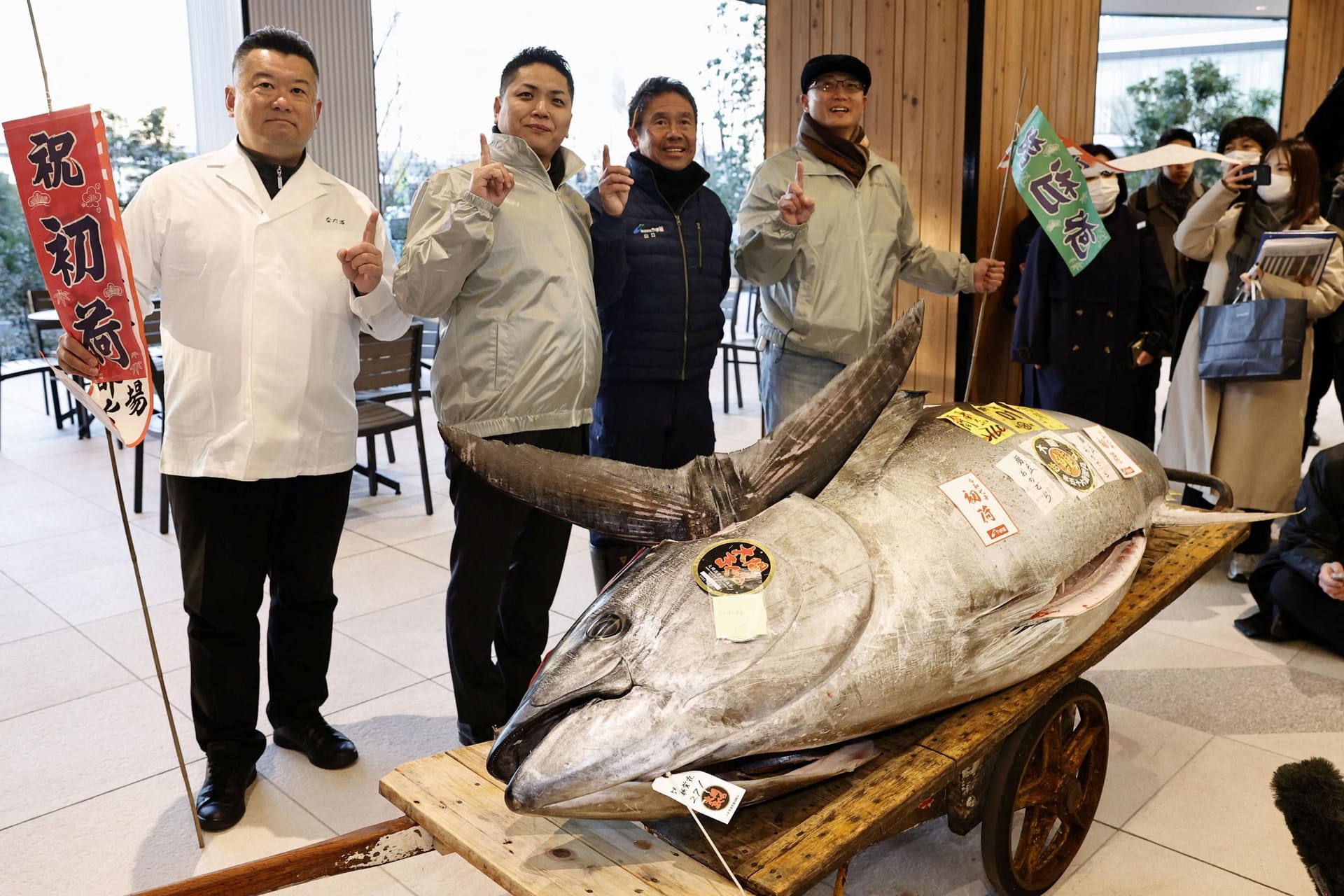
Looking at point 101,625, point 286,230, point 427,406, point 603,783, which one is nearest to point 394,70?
point 427,406

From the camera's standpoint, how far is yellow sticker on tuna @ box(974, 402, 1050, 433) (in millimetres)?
2189

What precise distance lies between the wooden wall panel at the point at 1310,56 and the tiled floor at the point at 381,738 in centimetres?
683

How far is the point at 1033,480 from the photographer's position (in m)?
2.03

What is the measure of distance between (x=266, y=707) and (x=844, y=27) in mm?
3632

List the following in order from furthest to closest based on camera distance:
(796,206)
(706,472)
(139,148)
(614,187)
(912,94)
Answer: (139,148)
(912,94)
(796,206)
(614,187)
(706,472)

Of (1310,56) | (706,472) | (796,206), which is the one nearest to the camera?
(706,472)

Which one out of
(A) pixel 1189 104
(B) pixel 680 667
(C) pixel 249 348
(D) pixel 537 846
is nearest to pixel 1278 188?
(B) pixel 680 667

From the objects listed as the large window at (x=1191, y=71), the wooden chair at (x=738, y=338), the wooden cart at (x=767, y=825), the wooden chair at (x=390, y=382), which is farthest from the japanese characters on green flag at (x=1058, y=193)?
the large window at (x=1191, y=71)

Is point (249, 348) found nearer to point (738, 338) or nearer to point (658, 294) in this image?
point (658, 294)

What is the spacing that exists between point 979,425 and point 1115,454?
39cm

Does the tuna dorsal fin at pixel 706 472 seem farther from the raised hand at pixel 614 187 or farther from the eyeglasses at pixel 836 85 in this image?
the eyeglasses at pixel 836 85

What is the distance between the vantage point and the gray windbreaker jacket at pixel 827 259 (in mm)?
3232

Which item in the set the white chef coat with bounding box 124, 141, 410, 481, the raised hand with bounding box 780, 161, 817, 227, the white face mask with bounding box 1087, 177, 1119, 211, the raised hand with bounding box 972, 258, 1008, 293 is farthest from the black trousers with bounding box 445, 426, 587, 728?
the white face mask with bounding box 1087, 177, 1119, 211

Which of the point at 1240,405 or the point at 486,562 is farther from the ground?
the point at 1240,405
